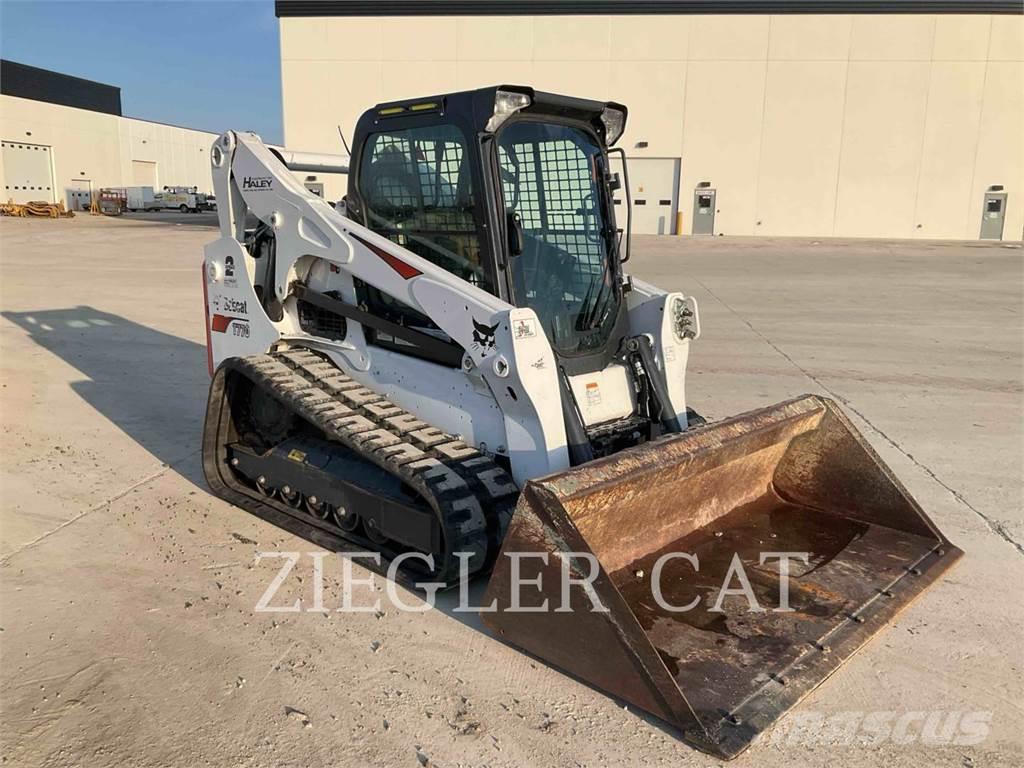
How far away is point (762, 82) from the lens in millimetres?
29312

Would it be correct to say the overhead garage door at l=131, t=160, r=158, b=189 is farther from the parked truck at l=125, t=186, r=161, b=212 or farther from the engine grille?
the engine grille

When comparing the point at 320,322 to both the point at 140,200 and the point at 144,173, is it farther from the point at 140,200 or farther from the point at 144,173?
the point at 144,173

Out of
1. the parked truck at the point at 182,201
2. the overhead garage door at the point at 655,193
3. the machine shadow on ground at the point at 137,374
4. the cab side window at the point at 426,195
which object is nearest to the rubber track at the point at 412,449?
the cab side window at the point at 426,195

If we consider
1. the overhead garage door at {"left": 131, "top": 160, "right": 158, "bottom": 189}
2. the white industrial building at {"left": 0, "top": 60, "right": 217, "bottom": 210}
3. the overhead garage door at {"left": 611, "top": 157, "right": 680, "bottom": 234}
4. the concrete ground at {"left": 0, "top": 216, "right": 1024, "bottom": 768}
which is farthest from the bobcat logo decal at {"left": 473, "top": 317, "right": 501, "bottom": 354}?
the overhead garage door at {"left": 131, "top": 160, "right": 158, "bottom": 189}

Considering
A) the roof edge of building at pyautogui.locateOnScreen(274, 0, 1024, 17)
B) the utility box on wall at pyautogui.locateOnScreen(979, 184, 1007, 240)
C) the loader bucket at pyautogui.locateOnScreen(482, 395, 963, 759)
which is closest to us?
A: the loader bucket at pyautogui.locateOnScreen(482, 395, 963, 759)

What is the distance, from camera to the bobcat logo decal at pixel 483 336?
3.79 m

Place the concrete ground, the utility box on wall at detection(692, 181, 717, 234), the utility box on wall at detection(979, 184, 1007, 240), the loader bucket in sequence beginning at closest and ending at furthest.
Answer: the concrete ground < the loader bucket < the utility box on wall at detection(979, 184, 1007, 240) < the utility box on wall at detection(692, 181, 717, 234)

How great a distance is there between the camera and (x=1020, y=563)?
4238mm

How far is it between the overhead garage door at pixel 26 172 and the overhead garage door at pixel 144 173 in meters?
8.40

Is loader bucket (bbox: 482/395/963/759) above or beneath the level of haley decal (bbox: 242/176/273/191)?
beneath

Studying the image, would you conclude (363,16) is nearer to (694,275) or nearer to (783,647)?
(694,275)

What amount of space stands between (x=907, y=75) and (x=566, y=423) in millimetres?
30911

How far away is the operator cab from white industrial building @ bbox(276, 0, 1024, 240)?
84.1ft

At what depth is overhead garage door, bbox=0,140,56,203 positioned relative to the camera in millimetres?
44500
